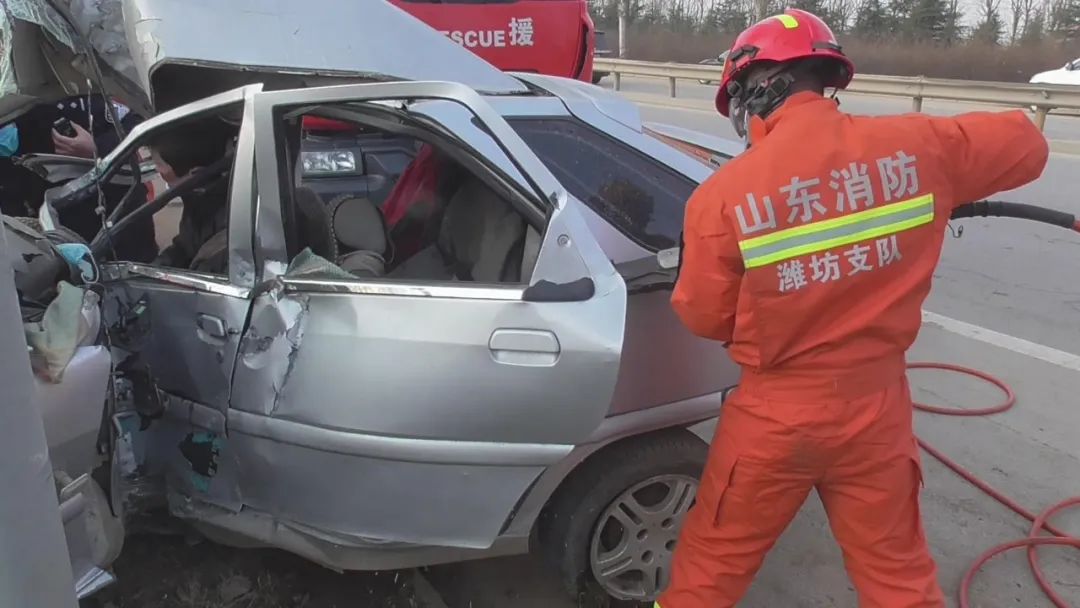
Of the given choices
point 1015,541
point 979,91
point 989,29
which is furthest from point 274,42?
point 989,29

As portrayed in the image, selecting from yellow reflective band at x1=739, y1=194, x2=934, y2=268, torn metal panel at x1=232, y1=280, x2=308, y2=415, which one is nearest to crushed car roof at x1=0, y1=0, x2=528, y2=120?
torn metal panel at x1=232, y1=280, x2=308, y2=415

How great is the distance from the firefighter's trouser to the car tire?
0.30m

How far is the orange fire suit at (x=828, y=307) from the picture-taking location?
78.7 inches

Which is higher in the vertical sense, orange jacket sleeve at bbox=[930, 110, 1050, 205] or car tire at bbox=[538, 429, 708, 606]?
orange jacket sleeve at bbox=[930, 110, 1050, 205]

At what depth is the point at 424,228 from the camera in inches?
122

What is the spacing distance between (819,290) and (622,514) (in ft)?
3.19

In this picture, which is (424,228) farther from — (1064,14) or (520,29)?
(1064,14)

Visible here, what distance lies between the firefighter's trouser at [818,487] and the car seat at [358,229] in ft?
3.80

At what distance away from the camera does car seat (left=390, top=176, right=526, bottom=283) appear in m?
2.52

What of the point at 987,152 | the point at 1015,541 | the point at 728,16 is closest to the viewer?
the point at 987,152

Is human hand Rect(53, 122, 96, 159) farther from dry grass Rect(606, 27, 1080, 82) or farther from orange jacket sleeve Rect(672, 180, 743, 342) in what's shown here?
dry grass Rect(606, 27, 1080, 82)

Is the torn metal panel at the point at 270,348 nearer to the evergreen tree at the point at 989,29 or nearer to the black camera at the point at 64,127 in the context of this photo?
the black camera at the point at 64,127

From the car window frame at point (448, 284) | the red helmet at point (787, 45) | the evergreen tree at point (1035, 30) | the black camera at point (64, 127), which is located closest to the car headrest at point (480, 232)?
the car window frame at point (448, 284)

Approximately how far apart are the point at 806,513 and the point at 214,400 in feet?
7.14
